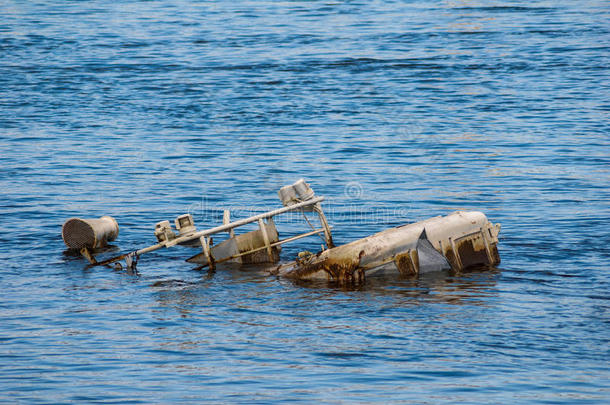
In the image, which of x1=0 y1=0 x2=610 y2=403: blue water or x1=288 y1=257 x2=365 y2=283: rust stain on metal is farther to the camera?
x1=288 y1=257 x2=365 y2=283: rust stain on metal

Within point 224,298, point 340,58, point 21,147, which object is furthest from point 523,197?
point 340,58

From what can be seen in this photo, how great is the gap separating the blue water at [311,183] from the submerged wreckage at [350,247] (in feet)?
1.45

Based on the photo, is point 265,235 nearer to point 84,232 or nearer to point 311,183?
point 84,232

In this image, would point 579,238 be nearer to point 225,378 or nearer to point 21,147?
point 225,378

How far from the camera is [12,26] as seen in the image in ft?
222

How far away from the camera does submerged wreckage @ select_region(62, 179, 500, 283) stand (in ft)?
64.5

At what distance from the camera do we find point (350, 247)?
19.8 m

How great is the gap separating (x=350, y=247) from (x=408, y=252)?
125 cm

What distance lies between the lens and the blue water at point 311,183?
1569 cm

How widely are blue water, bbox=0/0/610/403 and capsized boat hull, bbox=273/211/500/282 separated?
42 centimetres

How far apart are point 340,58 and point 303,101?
11075 millimetres

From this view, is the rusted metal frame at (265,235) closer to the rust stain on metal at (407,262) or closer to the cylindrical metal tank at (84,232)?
the rust stain on metal at (407,262)

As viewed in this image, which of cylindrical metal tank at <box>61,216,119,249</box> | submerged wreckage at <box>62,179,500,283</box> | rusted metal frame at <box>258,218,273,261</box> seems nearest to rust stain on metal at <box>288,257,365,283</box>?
submerged wreckage at <box>62,179,500,283</box>

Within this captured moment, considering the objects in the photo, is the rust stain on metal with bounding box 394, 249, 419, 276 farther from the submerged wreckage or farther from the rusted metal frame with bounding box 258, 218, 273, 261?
the rusted metal frame with bounding box 258, 218, 273, 261
